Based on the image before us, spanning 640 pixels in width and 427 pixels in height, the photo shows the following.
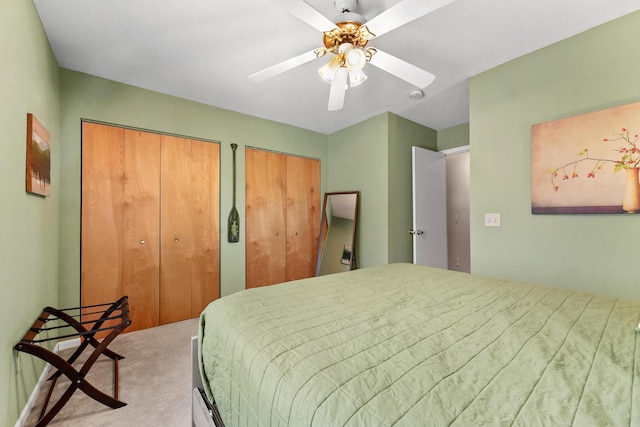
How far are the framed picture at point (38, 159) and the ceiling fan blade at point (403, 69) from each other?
6.93 ft

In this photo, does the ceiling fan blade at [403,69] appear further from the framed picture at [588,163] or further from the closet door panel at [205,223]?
the closet door panel at [205,223]

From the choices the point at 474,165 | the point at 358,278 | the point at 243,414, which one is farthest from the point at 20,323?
the point at 474,165

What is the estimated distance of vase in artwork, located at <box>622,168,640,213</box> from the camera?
1.61 metres

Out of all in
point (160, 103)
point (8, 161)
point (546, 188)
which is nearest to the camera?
point (8, 161)

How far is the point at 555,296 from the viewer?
4.40ft

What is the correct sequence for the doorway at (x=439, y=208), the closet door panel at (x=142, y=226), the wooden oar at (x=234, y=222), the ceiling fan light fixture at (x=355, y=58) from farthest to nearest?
the doorway at (x=439, y=208) < the wooden oar at (x=234, y=222) < the closet door panel at (x=142, y=226) < the ceiling fan light fixture at (x=355, y=58)

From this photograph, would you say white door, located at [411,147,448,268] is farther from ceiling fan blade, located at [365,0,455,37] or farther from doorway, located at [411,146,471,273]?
ceiling fan blade, located at [365,0,455,37]

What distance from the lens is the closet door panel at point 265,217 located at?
3320mm

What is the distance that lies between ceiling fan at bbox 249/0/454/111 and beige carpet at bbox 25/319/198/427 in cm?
220

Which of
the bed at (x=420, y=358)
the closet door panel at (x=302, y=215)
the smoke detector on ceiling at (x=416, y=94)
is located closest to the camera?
the bed at (x=420, y=358)

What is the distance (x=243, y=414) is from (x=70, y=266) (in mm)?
2477

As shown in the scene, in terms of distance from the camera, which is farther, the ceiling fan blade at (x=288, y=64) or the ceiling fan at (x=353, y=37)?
the ceiling fan blade at (x=288, y=64)

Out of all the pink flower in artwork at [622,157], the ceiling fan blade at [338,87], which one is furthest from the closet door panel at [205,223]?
the pink flower in artwork at [622,157]

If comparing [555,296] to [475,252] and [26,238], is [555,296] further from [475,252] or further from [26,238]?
[26,238]
